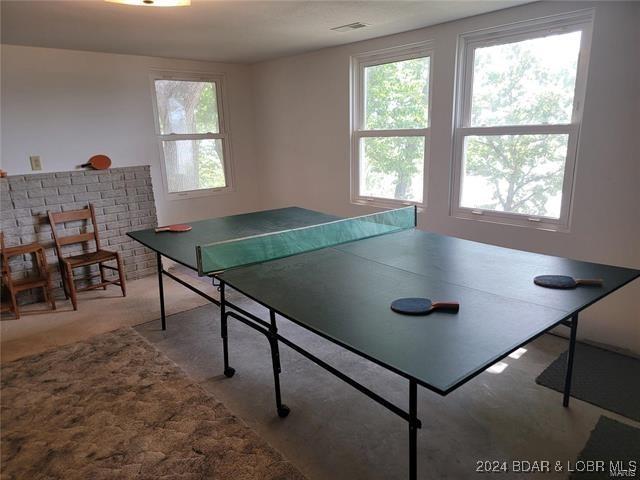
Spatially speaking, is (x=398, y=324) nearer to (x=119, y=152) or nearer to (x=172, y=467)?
(x=172, y=467)

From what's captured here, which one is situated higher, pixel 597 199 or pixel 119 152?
pixel 119 152

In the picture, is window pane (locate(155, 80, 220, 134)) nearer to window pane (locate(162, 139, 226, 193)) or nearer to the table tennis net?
window pane (locate(162, 139, 226, 193))

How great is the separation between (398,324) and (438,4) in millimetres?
2330

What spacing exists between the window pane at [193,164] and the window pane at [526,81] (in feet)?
10.0

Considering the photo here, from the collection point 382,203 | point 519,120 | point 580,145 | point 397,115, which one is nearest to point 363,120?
point 397,115

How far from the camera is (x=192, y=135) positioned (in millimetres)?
4738

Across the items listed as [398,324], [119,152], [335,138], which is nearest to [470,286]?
[398,324]

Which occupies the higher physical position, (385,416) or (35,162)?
(35,162)

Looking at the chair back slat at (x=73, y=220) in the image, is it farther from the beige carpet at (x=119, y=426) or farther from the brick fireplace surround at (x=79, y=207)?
the beige carpet at (x=119, y=426)

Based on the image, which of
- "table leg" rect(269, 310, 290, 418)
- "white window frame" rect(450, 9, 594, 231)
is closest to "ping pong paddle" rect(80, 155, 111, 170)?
"table leg" rect(269, 310, 290, 418)

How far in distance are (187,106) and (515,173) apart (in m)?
3.55

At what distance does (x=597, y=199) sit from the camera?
2.67m

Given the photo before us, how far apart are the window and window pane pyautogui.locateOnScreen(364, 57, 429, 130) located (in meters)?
1.95

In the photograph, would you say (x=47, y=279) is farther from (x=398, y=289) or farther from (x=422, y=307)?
(x=422, y=307)
